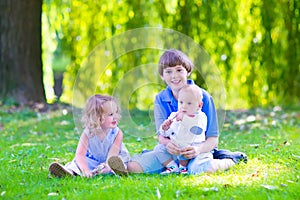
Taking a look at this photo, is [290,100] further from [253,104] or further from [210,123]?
[210,123]

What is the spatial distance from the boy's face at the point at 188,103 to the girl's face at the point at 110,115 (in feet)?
1.54

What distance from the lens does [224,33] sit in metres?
8.94

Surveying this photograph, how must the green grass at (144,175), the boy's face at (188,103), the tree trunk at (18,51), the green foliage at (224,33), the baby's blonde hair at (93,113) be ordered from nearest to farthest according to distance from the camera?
1. the green grass at (144,175)
2. the boy's face at (188,103)
3. the baby's blonde hair at (93,113)
4. the tree trunk at (18,51)
5. the green foliage at (224,33)

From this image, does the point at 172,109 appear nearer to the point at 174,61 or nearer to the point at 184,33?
the point at 174,61

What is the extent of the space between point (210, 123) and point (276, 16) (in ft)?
16.5

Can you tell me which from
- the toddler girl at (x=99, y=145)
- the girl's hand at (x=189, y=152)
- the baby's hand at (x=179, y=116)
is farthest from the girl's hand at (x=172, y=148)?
the toddler girl at (x=99, y=145)

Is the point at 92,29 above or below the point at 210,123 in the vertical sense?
above

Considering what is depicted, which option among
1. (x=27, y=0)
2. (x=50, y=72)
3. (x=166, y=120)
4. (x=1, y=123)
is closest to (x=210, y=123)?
(x=166, y=120)

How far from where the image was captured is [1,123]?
7312 millimetres

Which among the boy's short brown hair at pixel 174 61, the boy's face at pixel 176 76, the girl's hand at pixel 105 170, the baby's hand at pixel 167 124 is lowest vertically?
the girl's hand at pixel 105 170

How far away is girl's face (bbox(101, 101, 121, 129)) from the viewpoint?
4.15 meters

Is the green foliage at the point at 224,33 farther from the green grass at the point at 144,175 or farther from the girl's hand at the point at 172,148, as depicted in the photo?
the girl's hand at the point at 172,148

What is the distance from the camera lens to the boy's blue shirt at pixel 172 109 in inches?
165

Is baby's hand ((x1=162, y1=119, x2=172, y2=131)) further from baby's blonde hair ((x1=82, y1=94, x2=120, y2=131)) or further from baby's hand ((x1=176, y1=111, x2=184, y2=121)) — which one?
baby's blonde hair ((x1=82, y1=94, x2=120, y2=131))
